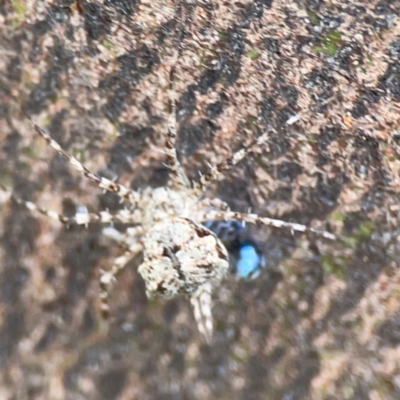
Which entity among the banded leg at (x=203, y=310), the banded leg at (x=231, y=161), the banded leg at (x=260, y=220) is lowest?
the banded leg at (x=203, y=310)

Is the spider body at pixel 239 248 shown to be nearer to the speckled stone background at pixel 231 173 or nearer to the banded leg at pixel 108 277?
the speckled stone background at pixel 231 173

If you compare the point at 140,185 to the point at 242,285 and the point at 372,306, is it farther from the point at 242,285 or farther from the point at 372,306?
the point at 372,306

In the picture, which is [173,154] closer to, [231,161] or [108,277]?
[231,161]

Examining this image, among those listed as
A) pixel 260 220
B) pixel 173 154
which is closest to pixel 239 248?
pixel 260 220

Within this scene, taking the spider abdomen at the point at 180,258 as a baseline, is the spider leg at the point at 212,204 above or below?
above

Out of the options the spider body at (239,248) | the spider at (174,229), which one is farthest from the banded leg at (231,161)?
the spider body at (239,248)
